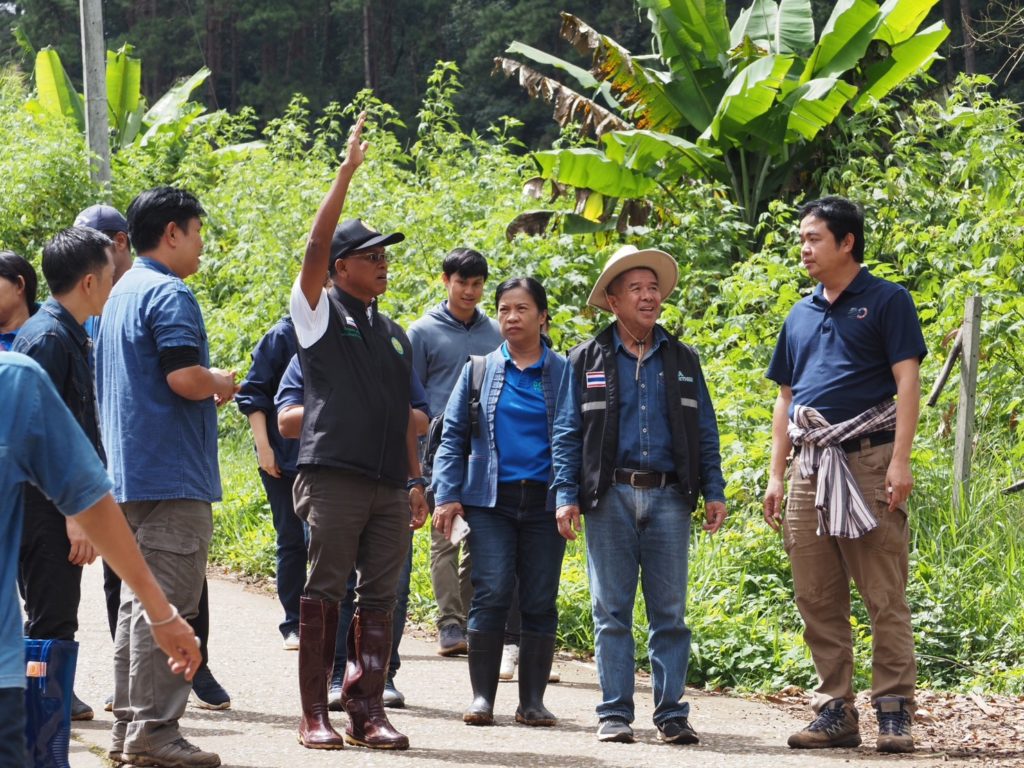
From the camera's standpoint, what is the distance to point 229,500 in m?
12.6

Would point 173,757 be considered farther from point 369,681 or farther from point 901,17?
point 901,17

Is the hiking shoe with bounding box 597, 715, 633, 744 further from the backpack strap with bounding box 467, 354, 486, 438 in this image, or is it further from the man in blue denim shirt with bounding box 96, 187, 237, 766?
the man in blue denim shirt with bounding box 96, 187, 237, 766

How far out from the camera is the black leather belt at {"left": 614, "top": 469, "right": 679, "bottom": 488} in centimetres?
639

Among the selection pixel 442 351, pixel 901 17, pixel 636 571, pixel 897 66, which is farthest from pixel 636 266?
pixel 897 66

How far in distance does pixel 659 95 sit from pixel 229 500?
6.94 m

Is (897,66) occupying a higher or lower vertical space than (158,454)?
higher

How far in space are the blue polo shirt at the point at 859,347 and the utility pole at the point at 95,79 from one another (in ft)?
35.7

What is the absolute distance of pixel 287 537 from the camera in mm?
7895

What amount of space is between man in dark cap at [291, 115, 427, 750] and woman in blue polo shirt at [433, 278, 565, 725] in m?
0.58

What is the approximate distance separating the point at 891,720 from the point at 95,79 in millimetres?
12195

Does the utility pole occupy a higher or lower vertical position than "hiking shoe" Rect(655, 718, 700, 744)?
higher

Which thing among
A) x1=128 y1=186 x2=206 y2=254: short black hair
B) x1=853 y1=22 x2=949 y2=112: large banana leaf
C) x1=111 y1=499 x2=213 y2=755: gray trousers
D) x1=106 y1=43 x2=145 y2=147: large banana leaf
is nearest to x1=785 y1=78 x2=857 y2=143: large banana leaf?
x1=853 y1=22 x2=949 y2=112: large banana leaf

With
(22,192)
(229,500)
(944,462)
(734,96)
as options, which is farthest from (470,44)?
(944,462)

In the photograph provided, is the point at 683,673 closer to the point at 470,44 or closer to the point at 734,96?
the point at 734,96
